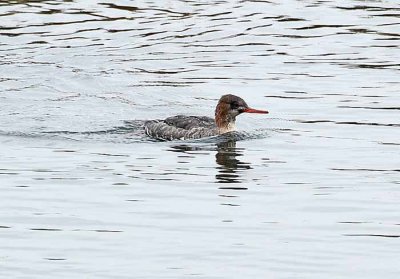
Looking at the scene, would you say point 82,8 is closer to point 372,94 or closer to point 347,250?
point 372,94

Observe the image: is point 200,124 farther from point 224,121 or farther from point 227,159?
point 227,159

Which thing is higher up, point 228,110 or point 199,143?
point 228,110

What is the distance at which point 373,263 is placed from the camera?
39.8 feet

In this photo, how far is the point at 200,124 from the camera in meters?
20.1

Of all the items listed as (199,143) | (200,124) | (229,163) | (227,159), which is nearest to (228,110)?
(200,124)

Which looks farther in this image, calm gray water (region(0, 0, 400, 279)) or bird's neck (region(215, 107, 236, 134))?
bird's neck (region(215, 107, 236, 134))

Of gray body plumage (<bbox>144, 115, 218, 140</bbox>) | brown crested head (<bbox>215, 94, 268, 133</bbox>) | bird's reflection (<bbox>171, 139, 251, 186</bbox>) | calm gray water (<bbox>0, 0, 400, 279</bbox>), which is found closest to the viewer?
calm gray water (<bbox>0, 0, 400, 279</bbox>)

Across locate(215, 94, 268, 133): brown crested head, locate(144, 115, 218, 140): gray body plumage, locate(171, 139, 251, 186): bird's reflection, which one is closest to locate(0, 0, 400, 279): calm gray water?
locate(171, 139, 251, 186): bird's reflection

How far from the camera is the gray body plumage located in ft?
65.1

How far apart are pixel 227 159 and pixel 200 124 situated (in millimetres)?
1937

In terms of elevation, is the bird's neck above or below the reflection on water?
above

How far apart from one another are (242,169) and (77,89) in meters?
7.27

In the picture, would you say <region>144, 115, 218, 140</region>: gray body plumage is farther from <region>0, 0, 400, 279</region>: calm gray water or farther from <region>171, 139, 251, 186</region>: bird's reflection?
<region>171, 139, 251, 186</region>: bird's reflection

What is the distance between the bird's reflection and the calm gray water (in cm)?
4
